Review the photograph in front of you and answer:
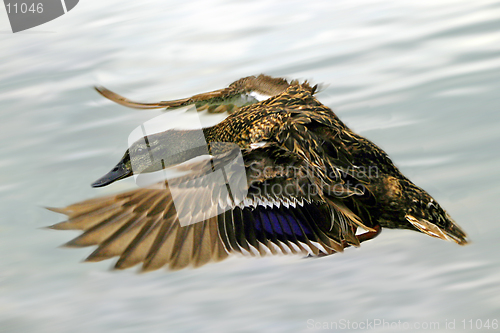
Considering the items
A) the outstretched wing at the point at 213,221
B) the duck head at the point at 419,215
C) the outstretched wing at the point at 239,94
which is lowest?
the duck head at the point at 419,215

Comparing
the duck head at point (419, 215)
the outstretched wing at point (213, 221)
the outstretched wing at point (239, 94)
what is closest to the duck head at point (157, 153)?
the outstretched wing at point (239, 94)

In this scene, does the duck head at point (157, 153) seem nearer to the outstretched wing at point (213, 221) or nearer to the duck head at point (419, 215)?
the outstretched wing at point (213, 221)

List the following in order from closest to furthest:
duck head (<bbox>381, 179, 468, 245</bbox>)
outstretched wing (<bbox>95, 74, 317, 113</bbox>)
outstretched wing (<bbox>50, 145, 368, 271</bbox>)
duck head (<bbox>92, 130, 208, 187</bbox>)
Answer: outstretched wing (<bbox>50, 145, 368, 271</bbox>) < duck head (<bbox>381, 179, 468, 245</bbox>) < duck head (<bbox>92, 130, 208, 187</bbox>) < outstretched wing (<bbox>95, 74, 317, 113</bbox>)

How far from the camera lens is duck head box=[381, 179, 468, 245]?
1.52 meters

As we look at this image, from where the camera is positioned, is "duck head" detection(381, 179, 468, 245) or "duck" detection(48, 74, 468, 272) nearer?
"duck" detection(48, 74, 468, 272)

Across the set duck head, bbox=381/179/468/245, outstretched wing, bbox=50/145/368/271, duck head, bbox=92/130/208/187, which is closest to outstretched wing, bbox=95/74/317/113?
duck head, bbox=92/130/208/187

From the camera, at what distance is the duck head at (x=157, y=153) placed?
5.58 feet

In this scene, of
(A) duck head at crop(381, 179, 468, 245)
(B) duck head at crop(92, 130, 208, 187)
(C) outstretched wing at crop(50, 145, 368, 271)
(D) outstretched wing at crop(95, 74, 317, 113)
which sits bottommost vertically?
(A) duck head at crop(381, 179, 468, 245)

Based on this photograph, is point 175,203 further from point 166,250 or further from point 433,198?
point 433,198

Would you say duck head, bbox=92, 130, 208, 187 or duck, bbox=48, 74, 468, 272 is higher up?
duck head, bbox=92, 130, 208, 187

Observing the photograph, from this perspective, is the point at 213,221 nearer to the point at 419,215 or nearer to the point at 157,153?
the point at 157,153

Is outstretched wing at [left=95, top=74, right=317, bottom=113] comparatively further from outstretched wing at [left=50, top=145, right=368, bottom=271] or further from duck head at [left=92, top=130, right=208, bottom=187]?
outstretched wing at [left=50, top=145, right=368, bottom=271]

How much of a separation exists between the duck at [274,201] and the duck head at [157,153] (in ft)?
0.51

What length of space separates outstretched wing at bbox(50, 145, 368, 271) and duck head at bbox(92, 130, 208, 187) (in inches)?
9.9
